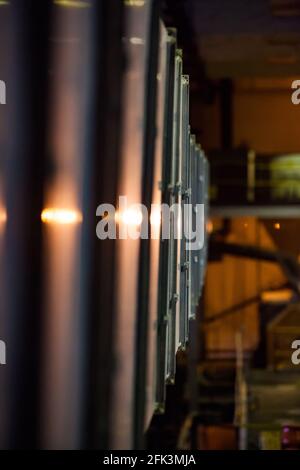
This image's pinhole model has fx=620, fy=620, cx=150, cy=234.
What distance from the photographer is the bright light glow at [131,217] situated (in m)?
1.61

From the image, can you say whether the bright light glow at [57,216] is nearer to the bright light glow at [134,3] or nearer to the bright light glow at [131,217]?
the bright light glow at [131,217]

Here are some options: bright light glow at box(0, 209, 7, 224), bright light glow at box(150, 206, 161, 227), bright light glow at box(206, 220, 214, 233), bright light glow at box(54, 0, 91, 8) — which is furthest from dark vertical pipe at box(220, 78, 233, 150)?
bright light glow at box(0, 209, 7, 224)

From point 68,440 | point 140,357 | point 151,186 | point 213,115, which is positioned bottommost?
point 68,440

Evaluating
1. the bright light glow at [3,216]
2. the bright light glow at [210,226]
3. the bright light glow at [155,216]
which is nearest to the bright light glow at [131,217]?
the bright light glow at [155,216]

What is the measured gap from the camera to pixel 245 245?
7.65 m

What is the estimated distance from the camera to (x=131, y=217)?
1.65 m

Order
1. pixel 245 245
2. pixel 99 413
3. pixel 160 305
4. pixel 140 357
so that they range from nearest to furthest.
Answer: pixel 99 413 → pixel 140 357 → pixel 160 305 → pixel 245 245

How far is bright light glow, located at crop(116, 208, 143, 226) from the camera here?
161 centimetres

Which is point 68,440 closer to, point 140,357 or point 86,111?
point 140,357

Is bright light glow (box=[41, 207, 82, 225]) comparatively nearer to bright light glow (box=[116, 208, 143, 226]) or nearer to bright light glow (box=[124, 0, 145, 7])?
bright light glow (box=[116, 208, 143, 226])

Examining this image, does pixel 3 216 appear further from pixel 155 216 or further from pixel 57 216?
pixel 155 216

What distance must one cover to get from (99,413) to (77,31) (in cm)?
96

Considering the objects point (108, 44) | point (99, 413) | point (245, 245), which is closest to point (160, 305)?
point (99, 413)

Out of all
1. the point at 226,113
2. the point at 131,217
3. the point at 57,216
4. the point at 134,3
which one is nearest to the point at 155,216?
the point at 131,217
